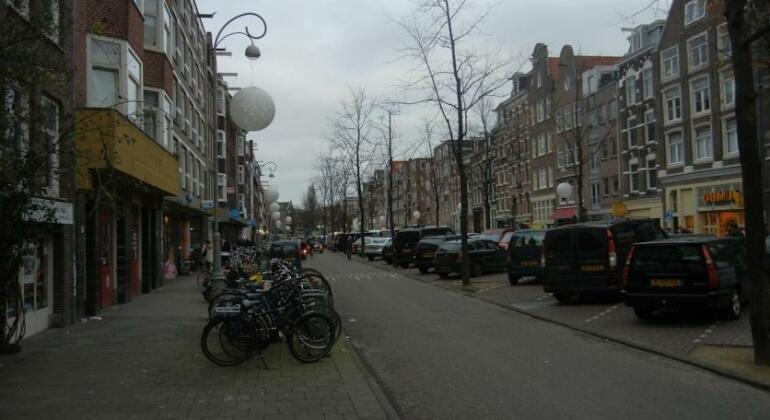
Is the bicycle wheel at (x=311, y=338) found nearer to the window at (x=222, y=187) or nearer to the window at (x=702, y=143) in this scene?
the window at (x=702, y=143)

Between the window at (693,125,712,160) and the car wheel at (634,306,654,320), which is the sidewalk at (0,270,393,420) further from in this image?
the window at (693,125,712,160)

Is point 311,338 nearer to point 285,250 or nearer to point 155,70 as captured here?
point 285,250

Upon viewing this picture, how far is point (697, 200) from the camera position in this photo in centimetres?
3962

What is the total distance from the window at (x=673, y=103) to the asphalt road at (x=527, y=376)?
1279 inches

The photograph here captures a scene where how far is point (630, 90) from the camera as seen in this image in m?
48.7

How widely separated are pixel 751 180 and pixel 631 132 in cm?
4280

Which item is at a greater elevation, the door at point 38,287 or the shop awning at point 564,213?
the shop awning at point 564,213

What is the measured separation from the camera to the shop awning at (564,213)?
2200 inches

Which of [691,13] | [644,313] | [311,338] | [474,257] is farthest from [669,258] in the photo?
[691,13]

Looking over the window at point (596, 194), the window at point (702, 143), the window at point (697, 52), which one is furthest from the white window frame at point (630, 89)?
the window at point (702, 143)

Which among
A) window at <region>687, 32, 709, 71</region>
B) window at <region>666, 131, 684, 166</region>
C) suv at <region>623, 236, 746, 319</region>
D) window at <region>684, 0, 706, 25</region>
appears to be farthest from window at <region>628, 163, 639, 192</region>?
suv at <region>623, 236, 746, 319</region>

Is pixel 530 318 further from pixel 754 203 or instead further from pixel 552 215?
pixel 552 215

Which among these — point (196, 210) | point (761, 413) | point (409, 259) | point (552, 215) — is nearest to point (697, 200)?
point (409, 259)

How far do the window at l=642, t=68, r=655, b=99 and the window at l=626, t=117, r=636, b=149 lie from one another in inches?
87.7
